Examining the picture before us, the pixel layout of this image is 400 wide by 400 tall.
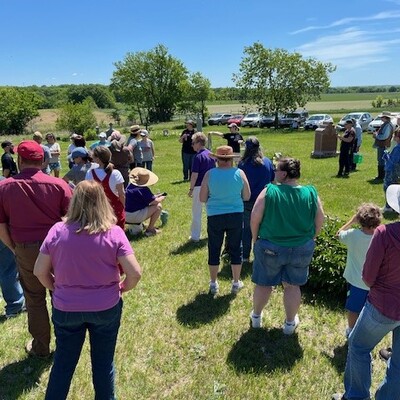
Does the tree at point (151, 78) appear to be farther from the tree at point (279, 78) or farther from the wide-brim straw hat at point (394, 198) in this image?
the wide-brim straw hat at point (394, 198)

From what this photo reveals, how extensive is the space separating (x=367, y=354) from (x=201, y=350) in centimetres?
164

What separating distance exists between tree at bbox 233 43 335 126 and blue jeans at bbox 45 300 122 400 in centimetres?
3708

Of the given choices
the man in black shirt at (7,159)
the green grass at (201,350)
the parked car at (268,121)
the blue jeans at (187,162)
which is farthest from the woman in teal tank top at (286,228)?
the parked car at (268,121)

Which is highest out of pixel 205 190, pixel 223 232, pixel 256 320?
pixel 205 190

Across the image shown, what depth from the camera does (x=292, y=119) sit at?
3756 centimetres

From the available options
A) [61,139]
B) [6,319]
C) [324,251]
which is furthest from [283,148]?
[61,139]

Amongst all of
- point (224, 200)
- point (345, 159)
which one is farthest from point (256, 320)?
point (345, 159)

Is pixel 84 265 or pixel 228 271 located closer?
pixel 84 265

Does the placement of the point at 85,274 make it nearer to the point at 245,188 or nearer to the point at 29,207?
the point at 29,207

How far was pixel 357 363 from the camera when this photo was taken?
2922 mm

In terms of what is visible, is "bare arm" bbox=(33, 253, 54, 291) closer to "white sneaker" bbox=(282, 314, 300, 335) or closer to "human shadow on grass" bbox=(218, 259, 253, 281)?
"white sneaker" bbox=(282, 314, 300, 335)

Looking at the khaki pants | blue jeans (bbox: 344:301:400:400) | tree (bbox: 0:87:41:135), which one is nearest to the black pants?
blue jeans (bbox: 344:301:400:400)

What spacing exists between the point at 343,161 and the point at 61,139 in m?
32.7

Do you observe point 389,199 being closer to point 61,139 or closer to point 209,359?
point 209,359
